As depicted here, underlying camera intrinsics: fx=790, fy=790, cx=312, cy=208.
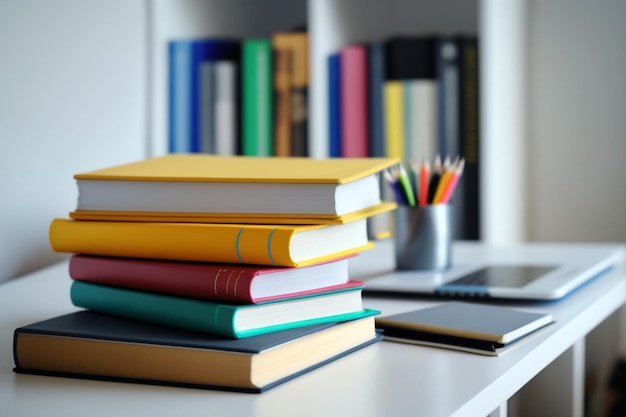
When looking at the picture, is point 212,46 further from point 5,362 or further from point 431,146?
Answer: point 5,362

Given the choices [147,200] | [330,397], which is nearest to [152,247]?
[147,200]

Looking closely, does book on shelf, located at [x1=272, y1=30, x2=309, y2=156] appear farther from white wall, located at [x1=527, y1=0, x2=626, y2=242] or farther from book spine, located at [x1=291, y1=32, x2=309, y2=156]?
white wall, located at [x1=527, y1=0, x2=626, y2=242]

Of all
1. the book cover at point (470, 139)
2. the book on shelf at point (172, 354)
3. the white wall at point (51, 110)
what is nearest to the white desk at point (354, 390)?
the book on shelf at point (172, 354)

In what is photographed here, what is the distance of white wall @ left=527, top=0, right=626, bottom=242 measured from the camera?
5.81 feet

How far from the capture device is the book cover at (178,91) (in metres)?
1.79

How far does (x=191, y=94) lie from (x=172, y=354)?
1338 millimetres

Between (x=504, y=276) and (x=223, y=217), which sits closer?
(x=223, y=217)

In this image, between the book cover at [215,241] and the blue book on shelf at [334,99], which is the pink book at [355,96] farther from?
the book cover at [215,241]

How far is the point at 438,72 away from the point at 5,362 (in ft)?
4.12

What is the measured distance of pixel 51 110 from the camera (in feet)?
3.75

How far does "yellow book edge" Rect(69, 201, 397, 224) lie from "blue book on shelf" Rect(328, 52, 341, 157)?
1.11m

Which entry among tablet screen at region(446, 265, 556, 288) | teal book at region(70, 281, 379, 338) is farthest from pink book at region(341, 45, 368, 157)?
teal book at region(70, 281, 379, 338)

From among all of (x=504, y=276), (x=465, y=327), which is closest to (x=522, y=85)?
(x=504, y=276)

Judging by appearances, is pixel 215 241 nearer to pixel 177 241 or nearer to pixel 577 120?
pixel 177 241
